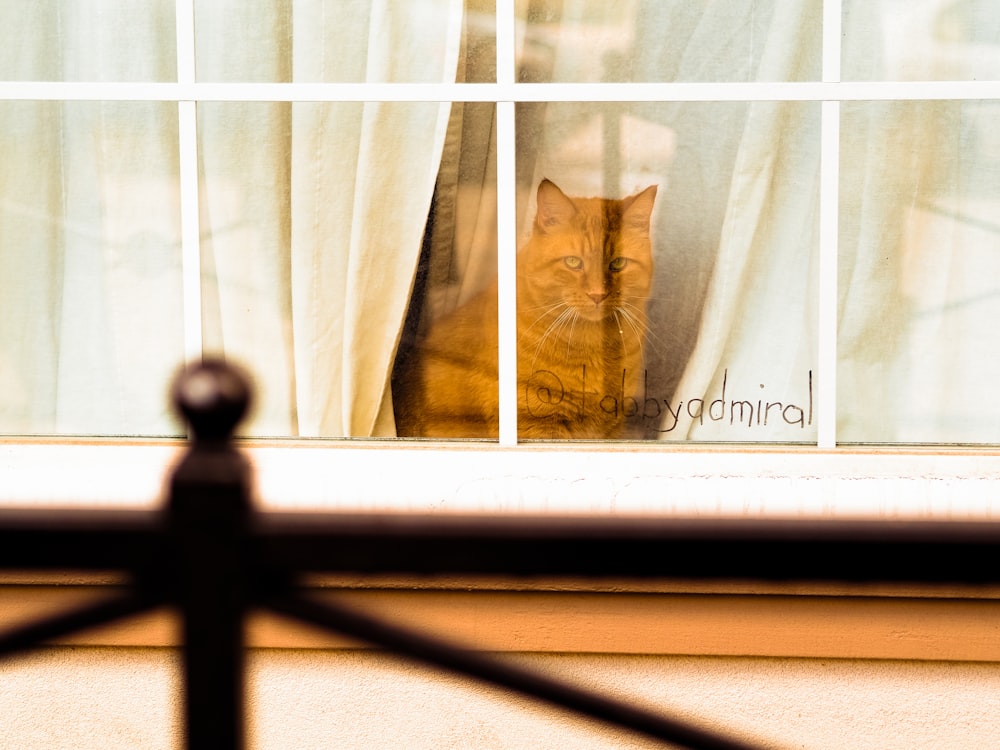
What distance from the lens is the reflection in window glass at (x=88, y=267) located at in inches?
76.7

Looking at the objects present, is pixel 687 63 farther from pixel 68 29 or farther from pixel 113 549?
pixel 113 549

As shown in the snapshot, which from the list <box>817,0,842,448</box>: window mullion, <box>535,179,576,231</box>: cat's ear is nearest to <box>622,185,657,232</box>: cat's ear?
<box>535,179,576,231</box>: cat's ear

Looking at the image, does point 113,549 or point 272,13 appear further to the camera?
point 272,13

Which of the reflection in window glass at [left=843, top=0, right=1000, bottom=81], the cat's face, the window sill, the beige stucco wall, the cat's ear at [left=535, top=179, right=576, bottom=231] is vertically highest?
the reflection in window glass at [left=843, top=0, right=1000, bottom=81]

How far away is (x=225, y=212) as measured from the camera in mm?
1953

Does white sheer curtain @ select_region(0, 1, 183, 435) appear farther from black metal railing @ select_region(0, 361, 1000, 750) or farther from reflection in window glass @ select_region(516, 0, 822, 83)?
black metal railing @ select_region(0, 361, 1000, 750)

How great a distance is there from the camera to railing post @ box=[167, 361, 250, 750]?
44cm

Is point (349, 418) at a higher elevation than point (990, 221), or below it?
below

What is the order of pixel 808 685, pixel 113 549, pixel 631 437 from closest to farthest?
pixel 113 549, pixel 808 685, pixel 631 437

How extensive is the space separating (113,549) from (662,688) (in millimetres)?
1618

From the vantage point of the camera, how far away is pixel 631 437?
1.94 meters

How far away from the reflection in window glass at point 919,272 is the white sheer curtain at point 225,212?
936 millimetres

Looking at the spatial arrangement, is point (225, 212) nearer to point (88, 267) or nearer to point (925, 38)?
point (88, 267)

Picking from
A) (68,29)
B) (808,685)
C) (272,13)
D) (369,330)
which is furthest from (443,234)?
(808,685)
